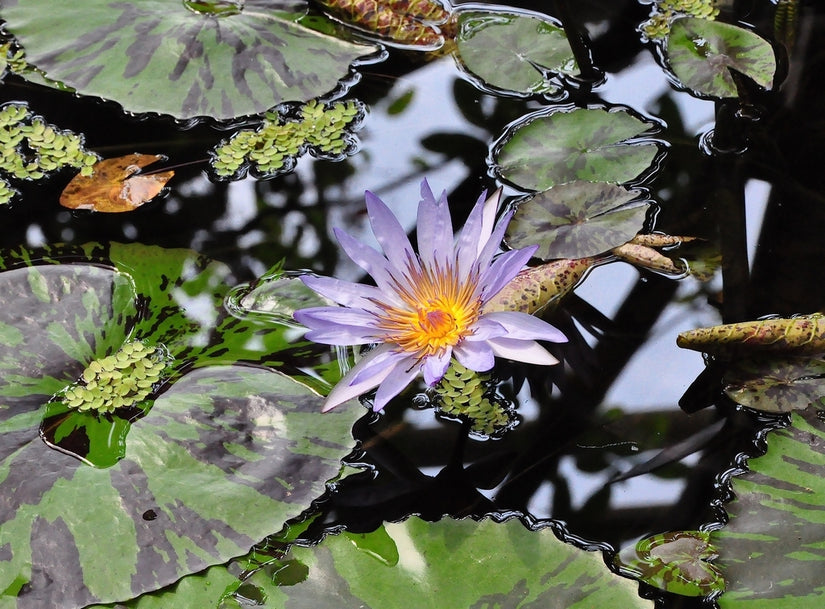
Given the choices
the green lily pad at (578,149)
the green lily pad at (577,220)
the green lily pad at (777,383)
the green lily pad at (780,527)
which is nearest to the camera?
the green lily pad at (780,527)

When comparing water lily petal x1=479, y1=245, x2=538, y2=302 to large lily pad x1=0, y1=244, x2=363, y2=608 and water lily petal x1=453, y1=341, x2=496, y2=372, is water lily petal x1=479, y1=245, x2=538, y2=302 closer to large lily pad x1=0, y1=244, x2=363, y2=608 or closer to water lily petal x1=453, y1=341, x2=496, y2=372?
water lily petal x1=453, y1=341, x2=496, y2=372

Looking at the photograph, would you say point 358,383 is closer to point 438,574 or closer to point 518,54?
point 438,574

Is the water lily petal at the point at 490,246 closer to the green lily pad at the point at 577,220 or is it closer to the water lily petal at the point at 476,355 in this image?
the water lily petal at the point at 476,355

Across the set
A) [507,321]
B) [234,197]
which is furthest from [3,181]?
[507,321]

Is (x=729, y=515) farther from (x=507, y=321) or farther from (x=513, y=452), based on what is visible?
(x=507, y=321)

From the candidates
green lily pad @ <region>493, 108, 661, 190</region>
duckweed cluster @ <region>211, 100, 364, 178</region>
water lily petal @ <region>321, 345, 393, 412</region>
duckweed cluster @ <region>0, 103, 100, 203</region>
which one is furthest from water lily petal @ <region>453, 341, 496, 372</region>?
duckweed cluster @ <region>0, 103, 100, 203</region>

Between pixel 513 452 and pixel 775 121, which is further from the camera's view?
pixel 775 121

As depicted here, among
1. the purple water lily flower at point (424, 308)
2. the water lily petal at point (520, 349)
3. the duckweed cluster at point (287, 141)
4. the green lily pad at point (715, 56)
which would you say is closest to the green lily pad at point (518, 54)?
the green lily pad at point (715, 56)
